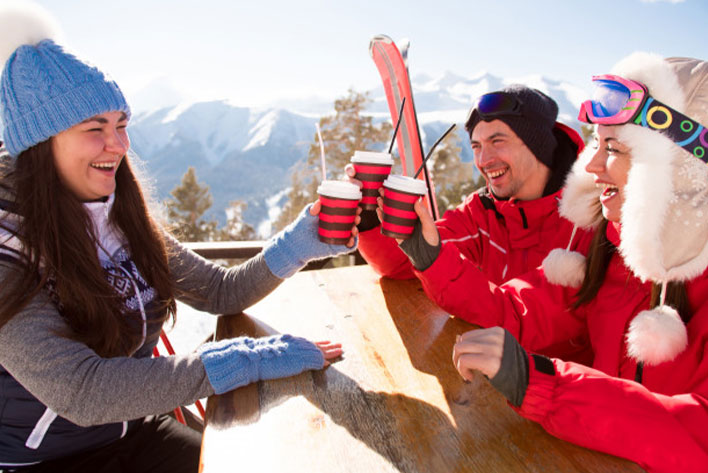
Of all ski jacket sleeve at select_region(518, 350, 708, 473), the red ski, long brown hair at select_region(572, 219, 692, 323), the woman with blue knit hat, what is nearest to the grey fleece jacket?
the woman with blue knit hat

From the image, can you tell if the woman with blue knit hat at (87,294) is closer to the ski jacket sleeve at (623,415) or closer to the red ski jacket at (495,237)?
the red ski jacket at (495,237)

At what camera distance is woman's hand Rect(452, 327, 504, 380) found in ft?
3.10

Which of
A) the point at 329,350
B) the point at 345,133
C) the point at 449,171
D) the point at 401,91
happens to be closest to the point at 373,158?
the point at 329,350

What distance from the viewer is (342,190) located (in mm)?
1334

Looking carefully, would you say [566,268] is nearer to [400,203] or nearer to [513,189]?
[400,203]

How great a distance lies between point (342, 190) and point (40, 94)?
92 cm

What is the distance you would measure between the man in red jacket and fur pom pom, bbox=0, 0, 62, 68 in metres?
1.35

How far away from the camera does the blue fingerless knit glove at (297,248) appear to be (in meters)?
1.52

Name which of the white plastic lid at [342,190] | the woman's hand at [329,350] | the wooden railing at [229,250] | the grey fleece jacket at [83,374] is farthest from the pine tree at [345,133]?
the grey fleece jacket at [83,374]

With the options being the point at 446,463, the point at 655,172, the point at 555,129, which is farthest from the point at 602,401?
the point at 555,129

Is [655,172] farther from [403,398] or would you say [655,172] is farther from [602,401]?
[403,398]

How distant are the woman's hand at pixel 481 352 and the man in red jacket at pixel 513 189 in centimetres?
90

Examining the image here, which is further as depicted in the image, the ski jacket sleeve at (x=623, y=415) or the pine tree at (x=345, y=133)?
the pine tree at (x=345, y=133)

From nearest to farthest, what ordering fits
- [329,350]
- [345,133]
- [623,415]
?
[623,415] < [329,350] < [345,133]
